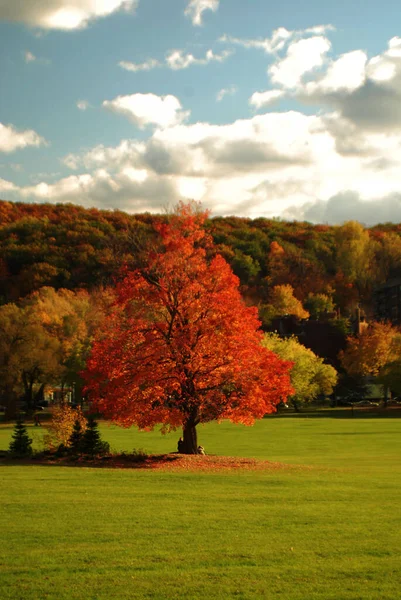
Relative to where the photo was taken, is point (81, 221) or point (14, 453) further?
point (81, 221)

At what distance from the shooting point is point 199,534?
1330 centimetres

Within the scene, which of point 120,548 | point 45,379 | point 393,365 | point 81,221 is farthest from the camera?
point 81,221

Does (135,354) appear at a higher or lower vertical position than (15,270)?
lower

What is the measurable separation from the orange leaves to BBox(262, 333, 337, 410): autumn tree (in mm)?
51826

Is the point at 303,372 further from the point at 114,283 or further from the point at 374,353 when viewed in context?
the point at 114,283

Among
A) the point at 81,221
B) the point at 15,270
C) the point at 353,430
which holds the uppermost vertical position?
the point at 81,221

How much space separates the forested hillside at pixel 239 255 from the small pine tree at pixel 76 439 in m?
90.9

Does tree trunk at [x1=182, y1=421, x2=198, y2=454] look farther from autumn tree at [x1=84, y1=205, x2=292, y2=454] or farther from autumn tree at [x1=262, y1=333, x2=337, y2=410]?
autumn tree at [x1=262, y1=333, x2=337, y2=410]

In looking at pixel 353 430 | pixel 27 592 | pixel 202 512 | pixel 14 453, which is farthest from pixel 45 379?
pixel 27 592

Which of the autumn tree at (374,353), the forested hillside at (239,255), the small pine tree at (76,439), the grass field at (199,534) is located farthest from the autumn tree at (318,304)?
the grass field at (199,534)

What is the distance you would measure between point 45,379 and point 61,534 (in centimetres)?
6690

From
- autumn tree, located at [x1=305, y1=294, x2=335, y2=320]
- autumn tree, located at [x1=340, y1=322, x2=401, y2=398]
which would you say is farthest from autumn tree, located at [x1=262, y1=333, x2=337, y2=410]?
autumn tree, located at [x1=305, y1=294, x2=335, y2=320]

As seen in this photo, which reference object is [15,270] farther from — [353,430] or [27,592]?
[27,592]

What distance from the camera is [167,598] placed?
966cm
